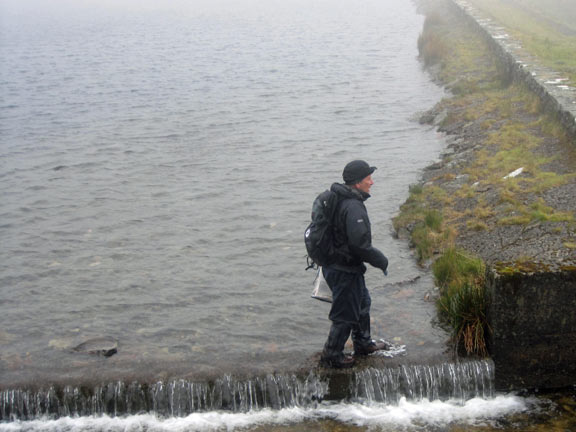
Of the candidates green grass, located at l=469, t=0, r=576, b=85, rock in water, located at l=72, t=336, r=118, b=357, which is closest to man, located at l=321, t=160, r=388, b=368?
rock in water, located at l=72, t=336, r=118, b=357

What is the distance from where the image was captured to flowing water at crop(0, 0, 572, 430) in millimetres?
8492

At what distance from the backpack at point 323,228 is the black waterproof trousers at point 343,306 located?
0.91 ft

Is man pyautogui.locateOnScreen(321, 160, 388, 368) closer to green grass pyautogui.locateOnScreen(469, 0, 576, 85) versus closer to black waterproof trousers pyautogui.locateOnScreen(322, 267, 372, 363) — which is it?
black waterproof trousers pyautogui.locateOnScreen(322, 267, 372, 363)

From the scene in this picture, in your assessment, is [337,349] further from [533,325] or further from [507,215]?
[507,215]

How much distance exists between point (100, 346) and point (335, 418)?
3443mm

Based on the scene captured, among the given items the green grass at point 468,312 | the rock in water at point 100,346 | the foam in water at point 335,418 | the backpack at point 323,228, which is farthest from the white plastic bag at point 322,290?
the rock in water at point 100,346

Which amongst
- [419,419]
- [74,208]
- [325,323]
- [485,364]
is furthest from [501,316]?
[74,208]

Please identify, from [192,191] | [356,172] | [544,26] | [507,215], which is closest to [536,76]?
[507,215]

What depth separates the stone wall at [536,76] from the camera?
47.3 feet

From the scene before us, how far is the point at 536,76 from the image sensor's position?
57.9 feet

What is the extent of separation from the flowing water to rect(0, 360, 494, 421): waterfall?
2 cm

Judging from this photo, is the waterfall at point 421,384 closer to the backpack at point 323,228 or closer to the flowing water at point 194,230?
the flowing water at point 194,230

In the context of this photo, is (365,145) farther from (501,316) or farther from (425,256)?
(501,316)

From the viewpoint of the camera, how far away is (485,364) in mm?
8328
